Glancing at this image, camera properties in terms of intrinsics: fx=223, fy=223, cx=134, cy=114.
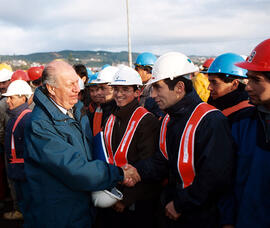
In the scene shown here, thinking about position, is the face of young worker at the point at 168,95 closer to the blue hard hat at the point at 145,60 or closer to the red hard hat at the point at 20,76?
the blue hard hat at the point at 145,60

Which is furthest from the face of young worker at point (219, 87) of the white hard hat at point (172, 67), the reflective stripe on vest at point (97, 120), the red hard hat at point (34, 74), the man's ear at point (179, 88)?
the red hard hat at point (34, 74)

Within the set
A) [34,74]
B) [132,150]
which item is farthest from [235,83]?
[34,74]

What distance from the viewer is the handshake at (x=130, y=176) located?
2666 millimetres

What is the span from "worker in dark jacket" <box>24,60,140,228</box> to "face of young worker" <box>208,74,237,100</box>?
5.72ft

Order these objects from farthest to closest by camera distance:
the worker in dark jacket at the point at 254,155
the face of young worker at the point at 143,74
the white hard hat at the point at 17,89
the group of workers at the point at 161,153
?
the face of young worker at the point at 143,74 < the white hard hat at the point at 17,89 < the group of workers at the point at 161,153 < the worker in dark jacket at the point at 254,155

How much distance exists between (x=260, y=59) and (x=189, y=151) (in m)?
1.00

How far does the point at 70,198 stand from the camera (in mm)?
A: 2379

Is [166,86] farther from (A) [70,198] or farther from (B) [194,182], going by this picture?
(A) [70,198]

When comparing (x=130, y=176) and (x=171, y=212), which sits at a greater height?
(x=130, y=176)

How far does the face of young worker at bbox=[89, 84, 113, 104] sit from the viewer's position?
4.63 m

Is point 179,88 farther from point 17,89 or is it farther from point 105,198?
point 17,89

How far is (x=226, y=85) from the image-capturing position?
125 inches

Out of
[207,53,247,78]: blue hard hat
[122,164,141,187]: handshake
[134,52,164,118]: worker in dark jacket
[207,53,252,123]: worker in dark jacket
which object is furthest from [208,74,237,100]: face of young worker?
[122,164,141,187]: handshake

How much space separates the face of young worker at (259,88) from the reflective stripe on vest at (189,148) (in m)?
0.40
